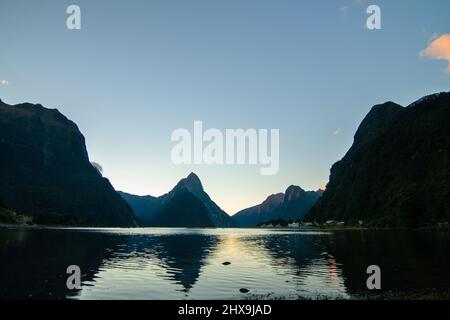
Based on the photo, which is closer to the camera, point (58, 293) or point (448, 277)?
point (58, 293)

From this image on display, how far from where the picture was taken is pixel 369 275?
54156 millimetres

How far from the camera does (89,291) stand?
43.0 m

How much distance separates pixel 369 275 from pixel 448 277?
9190 mm

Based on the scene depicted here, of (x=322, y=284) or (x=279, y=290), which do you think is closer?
(x=279, y=290)

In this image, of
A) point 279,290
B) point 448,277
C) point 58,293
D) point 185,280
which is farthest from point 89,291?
point 448,277
